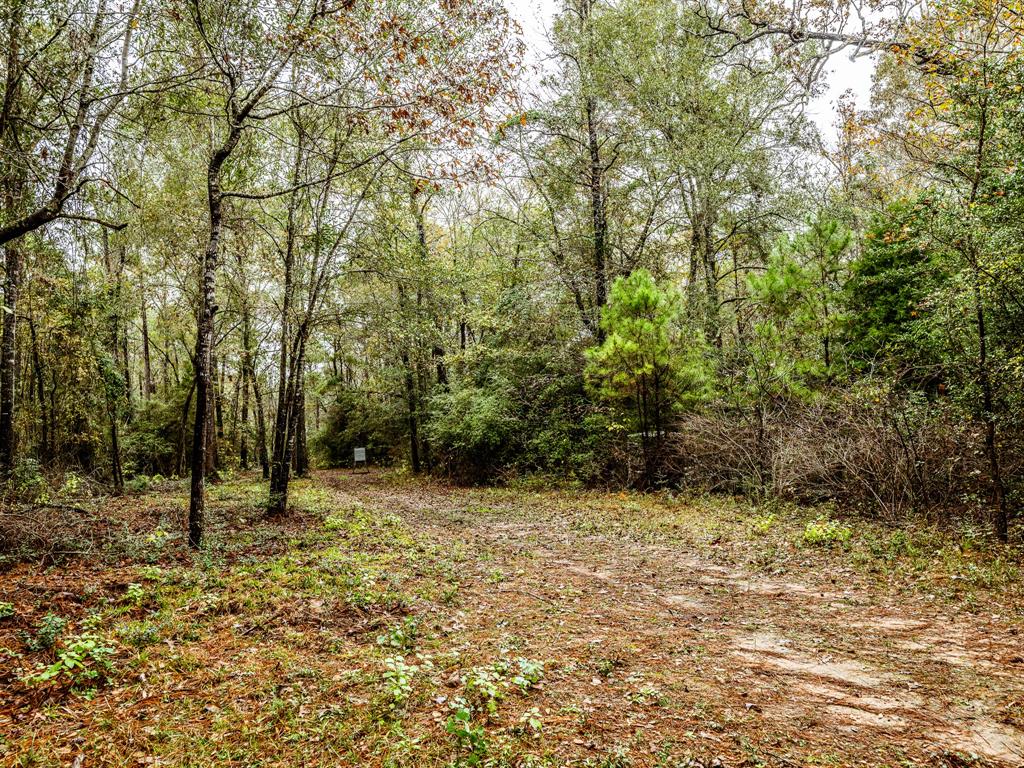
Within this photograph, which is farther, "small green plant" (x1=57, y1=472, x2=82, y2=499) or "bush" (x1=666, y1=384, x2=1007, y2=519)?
"small green plant" (x1=57, y1=472, x2=82, y2=499)

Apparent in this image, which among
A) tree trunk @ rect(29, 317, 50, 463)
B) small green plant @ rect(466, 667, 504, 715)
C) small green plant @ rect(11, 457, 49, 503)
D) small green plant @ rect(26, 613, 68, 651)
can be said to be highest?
tree trunk @ rect(29, 317, 50, 463)

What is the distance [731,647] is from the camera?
4375mm

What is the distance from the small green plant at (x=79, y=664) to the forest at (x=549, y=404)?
21 mm

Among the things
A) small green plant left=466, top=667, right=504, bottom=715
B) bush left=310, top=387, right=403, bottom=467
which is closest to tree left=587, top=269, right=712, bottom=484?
small green plant left=466, top=667, right=504, bottom=715

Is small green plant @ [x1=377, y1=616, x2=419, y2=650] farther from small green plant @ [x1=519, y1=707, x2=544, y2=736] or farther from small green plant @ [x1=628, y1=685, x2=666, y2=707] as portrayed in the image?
small green plant @ [x1=628, y1=685, x2=666, y2=707]

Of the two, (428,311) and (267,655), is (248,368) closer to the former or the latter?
(428,311)

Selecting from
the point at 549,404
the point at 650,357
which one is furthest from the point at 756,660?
the point at 549,404

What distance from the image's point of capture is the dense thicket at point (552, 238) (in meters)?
6.75

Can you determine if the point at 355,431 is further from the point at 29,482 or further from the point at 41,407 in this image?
the point at 29,482

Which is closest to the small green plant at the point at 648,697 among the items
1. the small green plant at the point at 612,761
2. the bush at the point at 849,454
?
the small green plant at the point at 612,761

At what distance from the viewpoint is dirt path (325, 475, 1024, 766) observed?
9.82 feet

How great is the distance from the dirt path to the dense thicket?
3569 mm

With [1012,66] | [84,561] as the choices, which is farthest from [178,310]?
[1012,66]

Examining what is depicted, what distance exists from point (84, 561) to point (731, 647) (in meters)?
7.08
